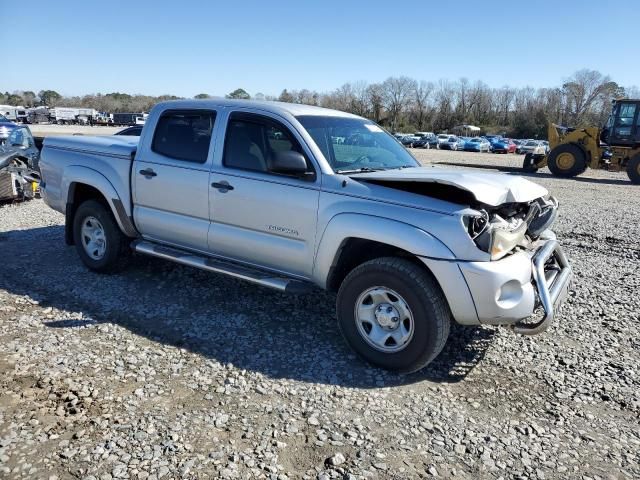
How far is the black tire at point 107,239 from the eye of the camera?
5738mm

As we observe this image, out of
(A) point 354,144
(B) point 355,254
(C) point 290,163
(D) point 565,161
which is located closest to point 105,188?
(C) point 290,163

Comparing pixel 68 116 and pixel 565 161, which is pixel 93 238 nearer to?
pixel 565 161

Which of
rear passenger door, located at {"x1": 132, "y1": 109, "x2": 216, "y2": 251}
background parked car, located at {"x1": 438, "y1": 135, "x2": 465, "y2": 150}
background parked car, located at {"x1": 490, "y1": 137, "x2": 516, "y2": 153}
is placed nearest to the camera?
rear passenger door, located at {"x1": 132, "y1": 109, "x2": 216, "y2": 251}

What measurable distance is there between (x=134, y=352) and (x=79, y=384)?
22.5 inches

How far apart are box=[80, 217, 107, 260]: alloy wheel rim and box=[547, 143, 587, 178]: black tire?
21.0 metres

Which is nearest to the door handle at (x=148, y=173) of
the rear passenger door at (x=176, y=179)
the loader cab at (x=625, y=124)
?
the rear passenger door at (x=176, y=179)

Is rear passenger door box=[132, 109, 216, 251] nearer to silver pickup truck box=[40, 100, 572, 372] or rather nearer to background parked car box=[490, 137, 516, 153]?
silver pickup truck box=[40, 100, 572, 372]

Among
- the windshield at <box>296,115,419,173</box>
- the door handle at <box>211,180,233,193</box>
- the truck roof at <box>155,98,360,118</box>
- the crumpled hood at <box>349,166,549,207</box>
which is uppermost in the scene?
the truck roof at <box>155,98,360,118</box>

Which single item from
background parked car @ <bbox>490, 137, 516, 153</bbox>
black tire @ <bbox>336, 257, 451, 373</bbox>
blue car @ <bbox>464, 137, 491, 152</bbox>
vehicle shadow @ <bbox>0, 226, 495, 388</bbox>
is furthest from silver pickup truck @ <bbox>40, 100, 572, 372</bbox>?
blue car @ <bbox>464, 137, 491, 152</bbox>

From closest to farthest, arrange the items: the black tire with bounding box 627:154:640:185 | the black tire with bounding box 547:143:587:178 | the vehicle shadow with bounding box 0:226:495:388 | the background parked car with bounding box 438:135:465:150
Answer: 1. the vehicle shadow with bounding box 0:226:495:388
2. the black tire with bounding box 627:154:640:185
3. the black tire with bounding box 547:143:587:178
4. the background parked car with bounding box 438:135:465:150

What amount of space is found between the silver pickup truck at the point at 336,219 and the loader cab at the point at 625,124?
64.4 feet

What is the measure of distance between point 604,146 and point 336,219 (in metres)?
21.9

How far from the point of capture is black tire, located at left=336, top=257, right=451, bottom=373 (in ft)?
12.1

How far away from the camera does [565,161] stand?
22109mm
